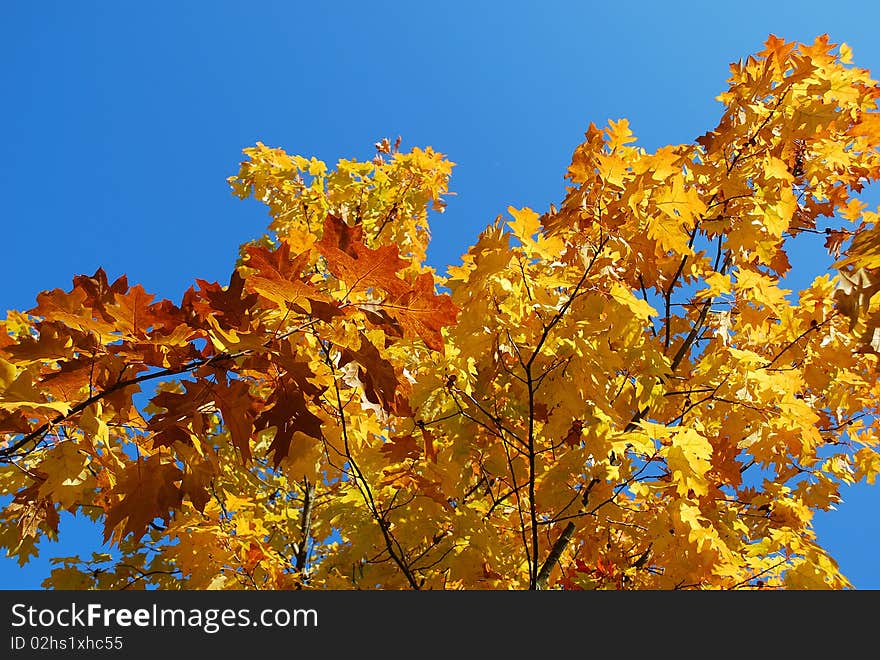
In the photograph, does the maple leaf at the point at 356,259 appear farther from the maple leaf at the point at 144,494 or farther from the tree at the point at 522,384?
the maple leaf at the point at 144,494

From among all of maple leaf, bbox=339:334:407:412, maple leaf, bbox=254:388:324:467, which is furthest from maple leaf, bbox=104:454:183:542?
maple leaf, bbox=339:334:407:412

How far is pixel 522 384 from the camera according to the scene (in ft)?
8.33

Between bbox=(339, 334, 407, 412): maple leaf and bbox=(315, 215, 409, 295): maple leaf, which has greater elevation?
bbox=(315, 215, 409, 295): maple leaf

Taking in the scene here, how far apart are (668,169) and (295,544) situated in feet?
12.8

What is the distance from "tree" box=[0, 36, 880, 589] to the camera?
5.33ft

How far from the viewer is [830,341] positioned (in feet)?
9.96

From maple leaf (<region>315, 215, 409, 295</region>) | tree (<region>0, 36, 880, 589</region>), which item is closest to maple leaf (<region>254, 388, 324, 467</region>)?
tree (<region>0, 36, 880, 589</region>)

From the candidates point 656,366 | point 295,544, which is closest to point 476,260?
point 656,366

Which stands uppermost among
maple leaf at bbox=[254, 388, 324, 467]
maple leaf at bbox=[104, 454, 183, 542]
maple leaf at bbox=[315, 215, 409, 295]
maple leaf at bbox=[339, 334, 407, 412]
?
maple leaf at bbox=[315, 215, 409, 295]

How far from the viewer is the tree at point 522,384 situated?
64.0 inches

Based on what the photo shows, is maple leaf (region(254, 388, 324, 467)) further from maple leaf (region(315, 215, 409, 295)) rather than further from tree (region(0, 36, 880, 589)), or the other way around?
maple leaf (region(315, 215, 409, 295))

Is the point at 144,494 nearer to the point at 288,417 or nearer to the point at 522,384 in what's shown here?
the point at 288,417

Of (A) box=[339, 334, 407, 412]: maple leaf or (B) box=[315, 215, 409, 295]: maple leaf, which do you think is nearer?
(B) box=[315, 215, 409, 295]: maple leaf
